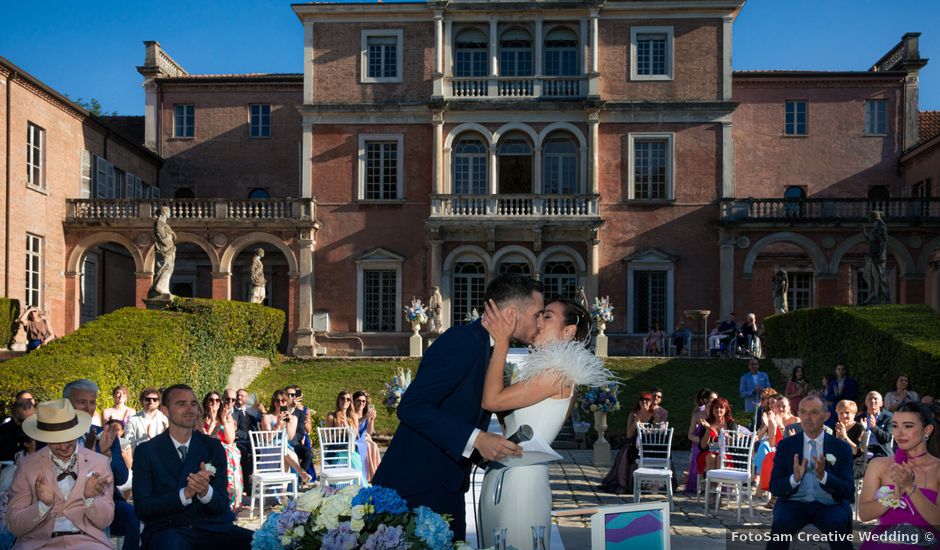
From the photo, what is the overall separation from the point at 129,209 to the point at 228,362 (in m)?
9.34

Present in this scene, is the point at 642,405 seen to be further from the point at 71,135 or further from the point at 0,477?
the point at 71,135

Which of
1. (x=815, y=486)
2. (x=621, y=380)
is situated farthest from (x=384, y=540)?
(x=621, y=380)

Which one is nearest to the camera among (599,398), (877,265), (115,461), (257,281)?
(115,461)

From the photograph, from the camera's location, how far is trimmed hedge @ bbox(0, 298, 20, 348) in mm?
23281

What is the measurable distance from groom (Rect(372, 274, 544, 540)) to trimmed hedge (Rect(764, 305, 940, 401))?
12398 mm

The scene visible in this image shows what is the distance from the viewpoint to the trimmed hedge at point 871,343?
50.4ft

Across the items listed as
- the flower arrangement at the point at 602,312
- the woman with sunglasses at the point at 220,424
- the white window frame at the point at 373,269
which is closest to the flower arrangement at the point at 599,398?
the woman with sunglasses at the point at 220,424

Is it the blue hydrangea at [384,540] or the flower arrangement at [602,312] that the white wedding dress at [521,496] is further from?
the flower arrangement at [602,312]

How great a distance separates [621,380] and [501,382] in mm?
17477

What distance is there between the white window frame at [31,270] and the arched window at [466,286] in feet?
39.8

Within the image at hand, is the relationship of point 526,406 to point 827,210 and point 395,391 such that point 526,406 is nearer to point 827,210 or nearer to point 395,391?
point 395,391

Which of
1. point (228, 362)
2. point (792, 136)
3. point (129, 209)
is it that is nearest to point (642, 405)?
point (228, 362)

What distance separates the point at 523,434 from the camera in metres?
4.29

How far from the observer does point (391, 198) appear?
30.3 metres
